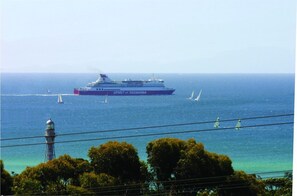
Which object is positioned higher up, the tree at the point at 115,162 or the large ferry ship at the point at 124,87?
the large ferry ship at the point at 124,87

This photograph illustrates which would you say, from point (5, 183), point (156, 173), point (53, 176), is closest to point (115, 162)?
point (156, 173)

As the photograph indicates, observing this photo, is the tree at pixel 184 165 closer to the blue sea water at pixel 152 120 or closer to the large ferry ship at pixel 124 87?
the blue sea water at pixel 152 120

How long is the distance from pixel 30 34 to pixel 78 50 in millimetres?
3326

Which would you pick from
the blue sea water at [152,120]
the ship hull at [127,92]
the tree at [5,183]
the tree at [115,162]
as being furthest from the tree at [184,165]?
the ship hull at [127,92]

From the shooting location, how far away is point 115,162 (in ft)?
15.7

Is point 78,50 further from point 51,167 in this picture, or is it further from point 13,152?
point 51,167

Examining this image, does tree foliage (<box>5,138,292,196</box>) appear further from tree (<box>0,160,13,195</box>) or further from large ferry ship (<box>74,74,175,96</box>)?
large ferry ship (<box>74,74,175,96</box>)

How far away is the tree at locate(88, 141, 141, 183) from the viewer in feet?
15.7

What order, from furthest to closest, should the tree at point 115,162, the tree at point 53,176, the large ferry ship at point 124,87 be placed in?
the large ferry ship at point 124,87, the tree at point 115,162, the tree at point 53,176

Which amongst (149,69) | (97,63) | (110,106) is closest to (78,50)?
(97,63)

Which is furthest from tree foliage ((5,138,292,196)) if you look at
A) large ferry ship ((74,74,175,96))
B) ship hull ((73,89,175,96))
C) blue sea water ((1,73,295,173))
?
ship hull ((73,89,175,96))

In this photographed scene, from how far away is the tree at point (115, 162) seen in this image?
4.78m

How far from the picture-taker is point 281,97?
2809 cm

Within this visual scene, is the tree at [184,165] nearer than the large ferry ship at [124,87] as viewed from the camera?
Yes
